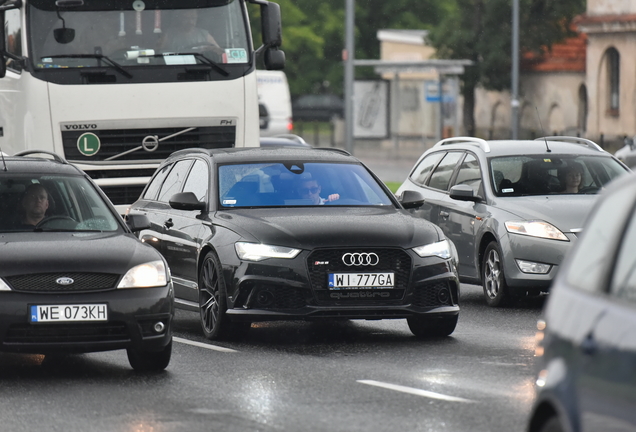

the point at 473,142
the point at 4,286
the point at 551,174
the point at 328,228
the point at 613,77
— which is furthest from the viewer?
the point at 613,77

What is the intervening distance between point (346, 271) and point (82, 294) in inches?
94.3

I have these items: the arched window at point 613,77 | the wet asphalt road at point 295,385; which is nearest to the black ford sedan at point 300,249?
the wet asphalt road at point 295,385

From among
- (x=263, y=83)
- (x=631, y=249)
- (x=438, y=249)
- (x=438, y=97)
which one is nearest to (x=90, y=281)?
(x=438, y=249)

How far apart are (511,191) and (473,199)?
41 cm

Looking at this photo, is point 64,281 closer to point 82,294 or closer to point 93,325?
point 82,294

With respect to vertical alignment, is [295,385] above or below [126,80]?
below

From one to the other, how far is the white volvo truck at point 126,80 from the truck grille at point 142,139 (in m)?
0.01

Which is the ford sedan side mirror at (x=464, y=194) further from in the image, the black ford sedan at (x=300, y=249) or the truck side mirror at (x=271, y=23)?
the truck side mirror at (x=271, y=23)

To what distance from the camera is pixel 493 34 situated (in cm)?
5878

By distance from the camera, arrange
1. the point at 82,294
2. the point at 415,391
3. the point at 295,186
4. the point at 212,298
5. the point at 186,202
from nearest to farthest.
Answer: the point at 415,391 → the point at 82,294 → the point at 212,298 → the point at 186,202 → the point at 295,186

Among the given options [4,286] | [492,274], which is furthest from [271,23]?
[4,286]

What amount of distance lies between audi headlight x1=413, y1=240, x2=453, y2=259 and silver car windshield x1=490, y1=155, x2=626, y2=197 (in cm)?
296

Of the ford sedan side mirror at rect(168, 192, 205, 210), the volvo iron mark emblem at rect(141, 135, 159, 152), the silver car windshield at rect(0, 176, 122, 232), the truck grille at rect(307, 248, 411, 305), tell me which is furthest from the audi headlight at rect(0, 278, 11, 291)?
the volvo iron mark emblem at rect(141, 135, 159, 152)

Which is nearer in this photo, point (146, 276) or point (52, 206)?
point (146, 276)
